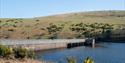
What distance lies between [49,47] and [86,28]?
2496 inches

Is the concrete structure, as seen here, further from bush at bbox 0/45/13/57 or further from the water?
bush at bbox 0/45/13/57

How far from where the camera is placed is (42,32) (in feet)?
554

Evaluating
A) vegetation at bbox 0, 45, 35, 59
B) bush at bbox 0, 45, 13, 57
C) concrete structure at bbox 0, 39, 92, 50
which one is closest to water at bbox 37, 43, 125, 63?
concrete structure at bbox 0, 39, 92, 50

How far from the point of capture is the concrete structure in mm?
85188

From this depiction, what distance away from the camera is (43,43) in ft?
346

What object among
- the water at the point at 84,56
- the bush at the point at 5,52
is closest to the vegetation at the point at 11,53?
the bush at the point at 5,52

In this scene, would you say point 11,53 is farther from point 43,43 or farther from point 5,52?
point 43,43

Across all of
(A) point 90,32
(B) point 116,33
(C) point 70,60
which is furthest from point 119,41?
(C) point 70,60

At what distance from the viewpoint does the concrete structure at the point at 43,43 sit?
8519cm

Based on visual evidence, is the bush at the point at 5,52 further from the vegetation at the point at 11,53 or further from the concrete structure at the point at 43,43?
the concrete structure at the point at 43,43

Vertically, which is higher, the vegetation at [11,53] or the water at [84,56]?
the vegetation at [11,53]

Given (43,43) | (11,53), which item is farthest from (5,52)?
(43,43)

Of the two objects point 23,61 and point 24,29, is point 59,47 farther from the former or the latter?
point 23,61

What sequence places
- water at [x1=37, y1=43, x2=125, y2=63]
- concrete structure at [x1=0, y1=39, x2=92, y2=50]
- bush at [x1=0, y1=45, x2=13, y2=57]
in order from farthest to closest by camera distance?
concrete structure at [x1=0, y1=39, x2=92, y2=50], water at [x1=37, y1=43, x2=125, y2=63], bush at [x1=0, y1=45, x2=13, y2=57]
